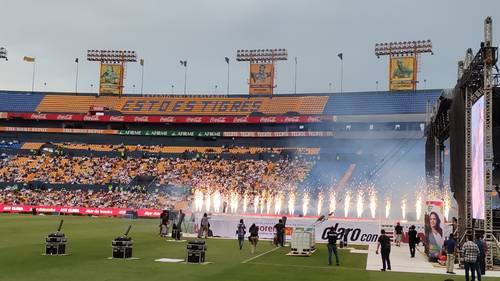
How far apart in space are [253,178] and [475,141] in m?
50.8

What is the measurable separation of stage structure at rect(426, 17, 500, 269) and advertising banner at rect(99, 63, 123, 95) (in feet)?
263

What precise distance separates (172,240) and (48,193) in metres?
45.7

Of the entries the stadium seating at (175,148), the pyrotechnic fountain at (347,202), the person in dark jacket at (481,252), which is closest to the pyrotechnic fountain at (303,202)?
the pyrotechnic fountain at (347,202)

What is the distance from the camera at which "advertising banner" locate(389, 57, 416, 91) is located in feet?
276

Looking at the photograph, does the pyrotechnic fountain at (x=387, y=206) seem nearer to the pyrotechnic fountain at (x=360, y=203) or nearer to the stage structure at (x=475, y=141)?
the pyrotechnic fountain at (x=360, y=203)

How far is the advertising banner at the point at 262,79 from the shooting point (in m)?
93.5

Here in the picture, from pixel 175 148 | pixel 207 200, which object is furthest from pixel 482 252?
pixel 175 148

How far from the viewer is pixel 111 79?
10031 centimetres

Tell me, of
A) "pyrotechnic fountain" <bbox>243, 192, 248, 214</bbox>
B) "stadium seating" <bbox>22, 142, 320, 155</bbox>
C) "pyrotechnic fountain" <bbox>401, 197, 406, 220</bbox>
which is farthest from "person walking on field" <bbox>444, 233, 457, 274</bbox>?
"stadium seating" <bbox>22, 142, 320, 155</bbox>

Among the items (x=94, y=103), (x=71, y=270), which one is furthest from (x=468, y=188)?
(x=94, y=103)

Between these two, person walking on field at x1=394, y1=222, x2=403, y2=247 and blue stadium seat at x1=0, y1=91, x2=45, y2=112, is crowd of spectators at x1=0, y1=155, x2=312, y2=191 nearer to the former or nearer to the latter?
blue stadium seat at x1=0, y1=91, x2=45, y2=112

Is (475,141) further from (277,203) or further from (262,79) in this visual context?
(262,79)

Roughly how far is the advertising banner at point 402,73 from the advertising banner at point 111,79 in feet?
Answer: 153

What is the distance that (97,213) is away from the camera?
68.0 meters
